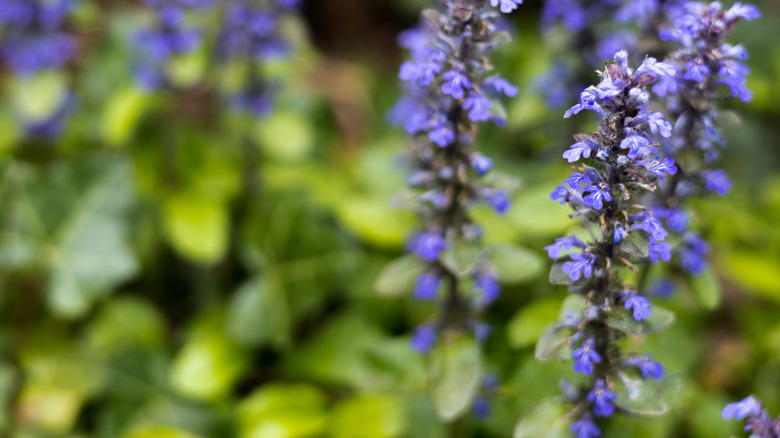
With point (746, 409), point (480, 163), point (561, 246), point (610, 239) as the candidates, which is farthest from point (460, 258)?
point (746, 409)

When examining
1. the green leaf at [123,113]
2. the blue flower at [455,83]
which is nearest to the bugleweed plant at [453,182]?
the blue flower at [455,83]

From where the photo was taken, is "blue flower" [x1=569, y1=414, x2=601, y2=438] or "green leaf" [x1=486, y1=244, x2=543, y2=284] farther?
"green leaf" [x1=486, y1=244, x2=543, y2=284]

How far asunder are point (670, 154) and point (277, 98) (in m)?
3.22

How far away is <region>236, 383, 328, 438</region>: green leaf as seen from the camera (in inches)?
180

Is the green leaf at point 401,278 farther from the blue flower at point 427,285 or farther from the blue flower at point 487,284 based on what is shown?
the blue flower at point 487,284

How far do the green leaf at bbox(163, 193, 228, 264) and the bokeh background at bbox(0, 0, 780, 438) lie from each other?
0.05 ft

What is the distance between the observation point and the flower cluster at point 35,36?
5098mm

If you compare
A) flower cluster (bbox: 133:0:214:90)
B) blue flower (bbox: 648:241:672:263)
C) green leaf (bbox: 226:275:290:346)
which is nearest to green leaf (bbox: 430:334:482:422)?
blue flower (bbox: 648:241:672:263)

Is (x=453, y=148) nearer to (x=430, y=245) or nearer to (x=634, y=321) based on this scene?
(x=430, y=245)

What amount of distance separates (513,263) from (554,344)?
2.32 ft

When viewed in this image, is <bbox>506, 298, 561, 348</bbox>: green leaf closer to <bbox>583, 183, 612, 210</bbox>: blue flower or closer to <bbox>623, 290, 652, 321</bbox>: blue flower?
<bbox>623, 290, 652, 321</bbox>: blue flower

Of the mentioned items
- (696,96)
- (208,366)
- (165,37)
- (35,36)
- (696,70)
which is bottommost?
(696,70)

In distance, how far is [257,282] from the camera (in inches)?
199

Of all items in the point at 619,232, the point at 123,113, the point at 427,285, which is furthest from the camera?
the point at 123,113
